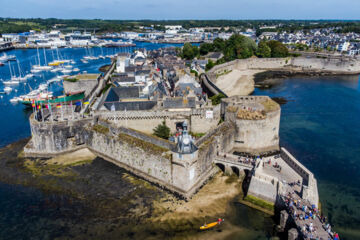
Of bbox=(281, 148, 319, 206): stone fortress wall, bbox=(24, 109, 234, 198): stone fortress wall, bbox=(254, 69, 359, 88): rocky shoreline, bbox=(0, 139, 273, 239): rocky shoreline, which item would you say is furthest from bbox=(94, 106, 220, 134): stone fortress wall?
bbox=(254, 69, 359, 88): rocky shoreline

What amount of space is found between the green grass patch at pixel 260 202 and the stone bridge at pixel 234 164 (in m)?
3.58

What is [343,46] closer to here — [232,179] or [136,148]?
[232,179]

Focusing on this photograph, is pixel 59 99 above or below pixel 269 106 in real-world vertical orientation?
below

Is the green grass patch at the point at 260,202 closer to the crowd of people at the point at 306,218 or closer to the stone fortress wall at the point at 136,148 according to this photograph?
the crowd of people at the point at 306,218

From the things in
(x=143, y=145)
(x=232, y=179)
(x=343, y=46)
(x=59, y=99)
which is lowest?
(x=232, y=179)

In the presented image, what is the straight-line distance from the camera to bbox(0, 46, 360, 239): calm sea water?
24.2 metres

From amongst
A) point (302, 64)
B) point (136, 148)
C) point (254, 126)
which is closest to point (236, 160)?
point (254, 126)

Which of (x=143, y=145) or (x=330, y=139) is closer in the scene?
(x=143, y=145)

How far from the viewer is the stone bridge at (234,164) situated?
29.9 m

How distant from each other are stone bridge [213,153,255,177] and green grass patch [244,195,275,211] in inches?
141

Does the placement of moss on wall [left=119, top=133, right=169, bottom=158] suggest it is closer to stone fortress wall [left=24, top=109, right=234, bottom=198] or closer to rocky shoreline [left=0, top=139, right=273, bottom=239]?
stone fortress wall [left=24, top=109, right=234, bottom=198]

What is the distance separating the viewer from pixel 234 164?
30.4 m

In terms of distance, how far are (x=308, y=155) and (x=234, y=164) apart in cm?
1152

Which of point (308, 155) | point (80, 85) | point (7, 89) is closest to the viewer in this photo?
point (308, 155)
